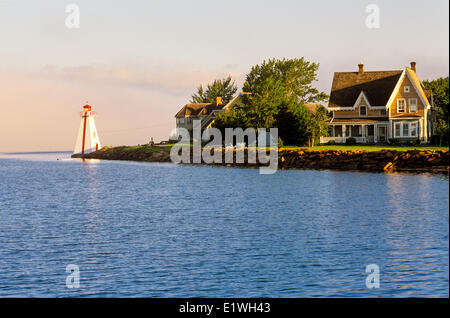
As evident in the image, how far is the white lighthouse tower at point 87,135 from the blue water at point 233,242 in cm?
9150

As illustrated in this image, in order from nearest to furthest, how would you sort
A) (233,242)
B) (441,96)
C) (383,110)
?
(233,242) < (383,110) < (441,96)

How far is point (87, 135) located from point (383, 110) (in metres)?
86.6

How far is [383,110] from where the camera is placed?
8481 cm

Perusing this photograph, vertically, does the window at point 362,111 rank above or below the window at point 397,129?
above

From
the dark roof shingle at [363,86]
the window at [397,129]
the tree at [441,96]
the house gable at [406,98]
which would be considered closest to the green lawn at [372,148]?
the window at [397,129]

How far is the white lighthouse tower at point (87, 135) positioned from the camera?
14150 cm

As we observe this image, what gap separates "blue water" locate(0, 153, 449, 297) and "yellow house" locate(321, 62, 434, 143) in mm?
30479

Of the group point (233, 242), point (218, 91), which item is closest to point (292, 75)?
point (218, 91)

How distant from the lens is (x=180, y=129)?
122m

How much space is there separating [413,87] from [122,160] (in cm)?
7571

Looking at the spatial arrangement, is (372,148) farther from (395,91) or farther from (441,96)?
(441,96)

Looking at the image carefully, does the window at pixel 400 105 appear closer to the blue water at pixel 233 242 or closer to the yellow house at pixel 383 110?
the yellow house at pixel 383 110
